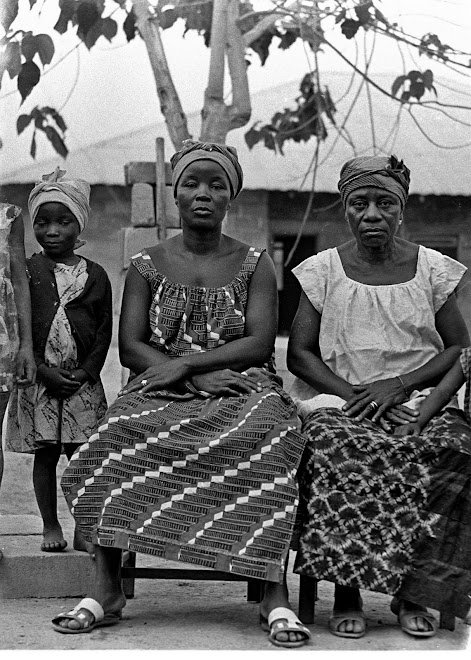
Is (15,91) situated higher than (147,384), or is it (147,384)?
(15,91)

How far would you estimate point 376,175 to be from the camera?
14.0 feet

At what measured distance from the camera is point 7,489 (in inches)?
242

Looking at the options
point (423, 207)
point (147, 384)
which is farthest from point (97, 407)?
point (423, 207)

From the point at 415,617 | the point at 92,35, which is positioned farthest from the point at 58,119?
the point at 415,617

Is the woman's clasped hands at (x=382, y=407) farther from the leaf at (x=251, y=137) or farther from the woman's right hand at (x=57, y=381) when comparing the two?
the leaf at (x=251, y=137)

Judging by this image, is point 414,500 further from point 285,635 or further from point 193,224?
point 193,224

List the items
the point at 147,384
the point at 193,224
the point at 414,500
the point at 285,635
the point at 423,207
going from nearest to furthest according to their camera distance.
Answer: the point at 285,635, the point at 414,500, the point at 147,384, the point at 193,224, the point at 423,207

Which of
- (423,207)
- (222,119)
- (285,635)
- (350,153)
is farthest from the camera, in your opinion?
(423,207)

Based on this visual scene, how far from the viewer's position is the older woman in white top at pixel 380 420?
375cm

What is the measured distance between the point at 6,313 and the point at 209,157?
3.52 ft

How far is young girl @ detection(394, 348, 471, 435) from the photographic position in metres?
3.95

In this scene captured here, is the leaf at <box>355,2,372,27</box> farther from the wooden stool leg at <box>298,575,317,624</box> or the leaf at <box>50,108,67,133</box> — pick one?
the wooden stool leg at <box>298,575,317,624</box>

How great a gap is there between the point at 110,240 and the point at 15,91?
2165 mm

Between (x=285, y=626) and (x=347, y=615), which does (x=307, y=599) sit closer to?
(x=347, y=615)
